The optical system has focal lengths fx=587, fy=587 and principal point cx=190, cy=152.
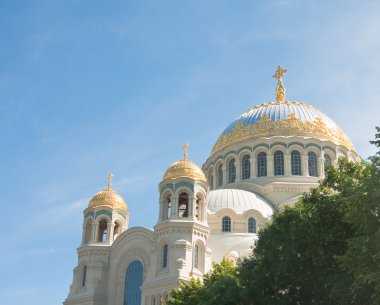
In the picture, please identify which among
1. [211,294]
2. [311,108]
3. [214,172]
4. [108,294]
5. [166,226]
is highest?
[311,108]

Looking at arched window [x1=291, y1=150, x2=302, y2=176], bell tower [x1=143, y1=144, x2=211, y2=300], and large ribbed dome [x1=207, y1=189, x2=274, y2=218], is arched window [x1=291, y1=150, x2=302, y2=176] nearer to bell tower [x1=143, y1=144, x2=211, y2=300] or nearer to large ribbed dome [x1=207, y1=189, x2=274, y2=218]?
large ribbed dome [x1=207, y1=189, x2=274, y2=218]

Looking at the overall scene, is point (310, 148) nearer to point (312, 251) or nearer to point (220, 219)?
point (220, 219)

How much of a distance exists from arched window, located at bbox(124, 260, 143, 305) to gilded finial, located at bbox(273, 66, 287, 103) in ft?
69.8

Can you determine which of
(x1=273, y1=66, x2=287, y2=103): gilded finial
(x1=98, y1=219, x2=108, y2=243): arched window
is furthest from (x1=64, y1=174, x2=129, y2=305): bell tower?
(x1=273, y1=66, x2=287, y2=103): gilded finial

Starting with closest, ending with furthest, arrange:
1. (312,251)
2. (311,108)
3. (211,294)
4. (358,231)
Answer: (358,231)
(312,251)
(211,294)
(311,108)

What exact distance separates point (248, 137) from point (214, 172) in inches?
155

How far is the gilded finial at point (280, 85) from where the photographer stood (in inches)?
1966

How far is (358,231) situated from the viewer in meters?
16.6

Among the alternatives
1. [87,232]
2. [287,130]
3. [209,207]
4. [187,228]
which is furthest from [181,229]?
[287,130]

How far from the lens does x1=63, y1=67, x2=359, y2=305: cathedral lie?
105ft

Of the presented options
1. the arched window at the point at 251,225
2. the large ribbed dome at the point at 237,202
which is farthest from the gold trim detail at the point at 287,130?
the arched window at the point at 251,225

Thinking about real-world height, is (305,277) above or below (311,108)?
below

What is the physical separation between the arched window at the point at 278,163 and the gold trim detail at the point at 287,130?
156 centimetres

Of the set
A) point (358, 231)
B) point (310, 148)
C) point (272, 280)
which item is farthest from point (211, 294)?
point (310, 148)
